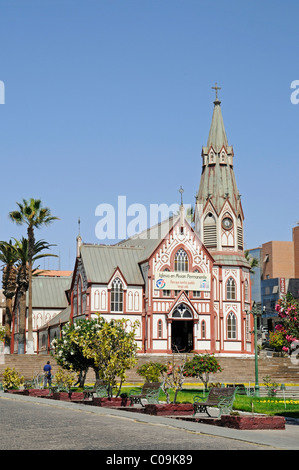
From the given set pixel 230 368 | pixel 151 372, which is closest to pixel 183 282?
pixel 230 368

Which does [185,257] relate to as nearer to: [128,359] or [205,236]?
[205,236]

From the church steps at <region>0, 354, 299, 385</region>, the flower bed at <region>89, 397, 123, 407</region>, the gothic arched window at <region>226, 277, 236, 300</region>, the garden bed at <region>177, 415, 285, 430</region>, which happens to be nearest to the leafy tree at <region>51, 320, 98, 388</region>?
the flower bed at <region>89, 397, 123, 407</region>

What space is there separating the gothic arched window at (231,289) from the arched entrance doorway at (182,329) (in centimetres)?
444

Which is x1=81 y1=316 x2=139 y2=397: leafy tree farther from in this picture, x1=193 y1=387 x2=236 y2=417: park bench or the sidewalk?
x1=193 y1=387 x2=236 y2=417: park bench

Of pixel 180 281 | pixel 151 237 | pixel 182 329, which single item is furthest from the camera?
pixel 151 237

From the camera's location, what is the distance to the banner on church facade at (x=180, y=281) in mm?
66438

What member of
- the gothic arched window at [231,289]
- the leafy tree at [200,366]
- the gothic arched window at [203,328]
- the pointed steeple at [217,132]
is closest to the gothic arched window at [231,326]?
the gothic arched window at [231,289]

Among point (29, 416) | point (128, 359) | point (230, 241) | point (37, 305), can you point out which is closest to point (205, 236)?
point (230, 241)

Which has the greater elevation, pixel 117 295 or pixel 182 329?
pixel 117 295

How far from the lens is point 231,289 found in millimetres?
69062

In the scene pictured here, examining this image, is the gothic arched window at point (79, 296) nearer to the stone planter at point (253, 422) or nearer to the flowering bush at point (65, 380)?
the flowering bush at point (65, 380)

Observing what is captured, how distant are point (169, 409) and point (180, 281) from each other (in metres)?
43.3

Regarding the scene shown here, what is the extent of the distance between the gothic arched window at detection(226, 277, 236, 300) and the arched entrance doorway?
4.44 metres

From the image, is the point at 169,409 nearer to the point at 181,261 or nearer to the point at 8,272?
the point at 181,261
